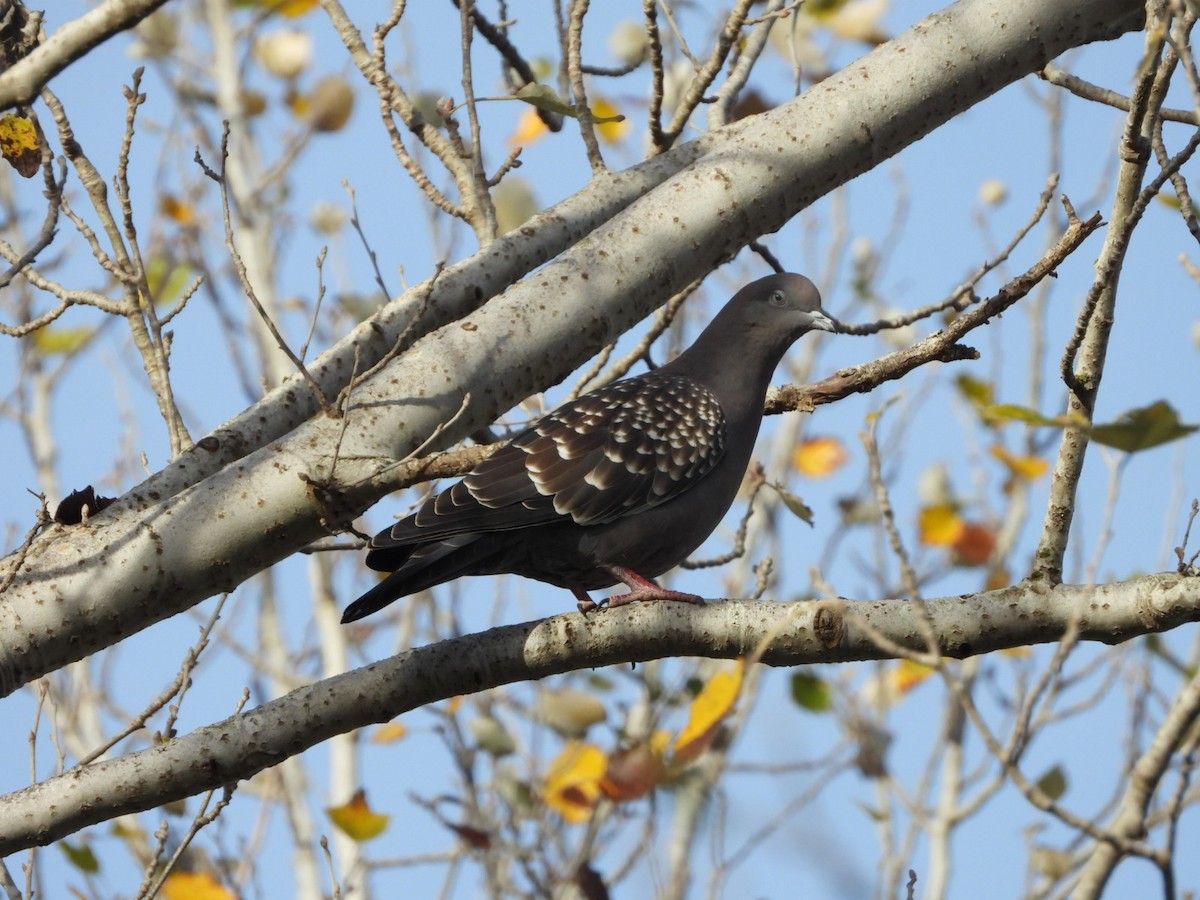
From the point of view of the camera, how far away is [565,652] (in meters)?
3.19

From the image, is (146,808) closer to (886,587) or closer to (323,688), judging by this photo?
(323,688)

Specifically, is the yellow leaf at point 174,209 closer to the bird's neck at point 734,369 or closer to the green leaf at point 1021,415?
the bird's neck at point 734,369

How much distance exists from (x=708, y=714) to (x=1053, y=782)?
1841 mm

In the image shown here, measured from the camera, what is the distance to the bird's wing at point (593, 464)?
3961mm

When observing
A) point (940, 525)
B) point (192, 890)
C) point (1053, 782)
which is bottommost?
point (192, 890)

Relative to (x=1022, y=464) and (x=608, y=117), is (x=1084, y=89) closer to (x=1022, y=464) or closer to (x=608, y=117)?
(x=608, y=117)

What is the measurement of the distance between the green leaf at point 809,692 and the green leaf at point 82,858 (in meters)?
2.47

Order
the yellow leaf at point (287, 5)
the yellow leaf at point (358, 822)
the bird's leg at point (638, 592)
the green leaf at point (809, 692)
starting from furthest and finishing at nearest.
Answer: the yellow leaf at point (287, 5) → the green leaf at point (809, 692) → the yellow leaf at point (358, 822) → the bird's leg at point (638, 592)

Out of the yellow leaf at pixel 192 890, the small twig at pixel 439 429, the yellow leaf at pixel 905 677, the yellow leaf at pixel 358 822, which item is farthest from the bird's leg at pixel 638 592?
the yellow leaf at pixel 905 677

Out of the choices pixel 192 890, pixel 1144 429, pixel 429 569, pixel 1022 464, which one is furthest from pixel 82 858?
pixel 1022 464

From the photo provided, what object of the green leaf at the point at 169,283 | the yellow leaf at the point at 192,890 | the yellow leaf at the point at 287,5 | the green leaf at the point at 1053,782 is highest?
the yellow leaf at the point at 287,5

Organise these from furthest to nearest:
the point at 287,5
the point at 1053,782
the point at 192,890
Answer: the point at 287,5 < the point at 1053,782 < the point at 192,890

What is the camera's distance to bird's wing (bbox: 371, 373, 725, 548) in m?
3.96

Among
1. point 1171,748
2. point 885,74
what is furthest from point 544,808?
point 1171,748
